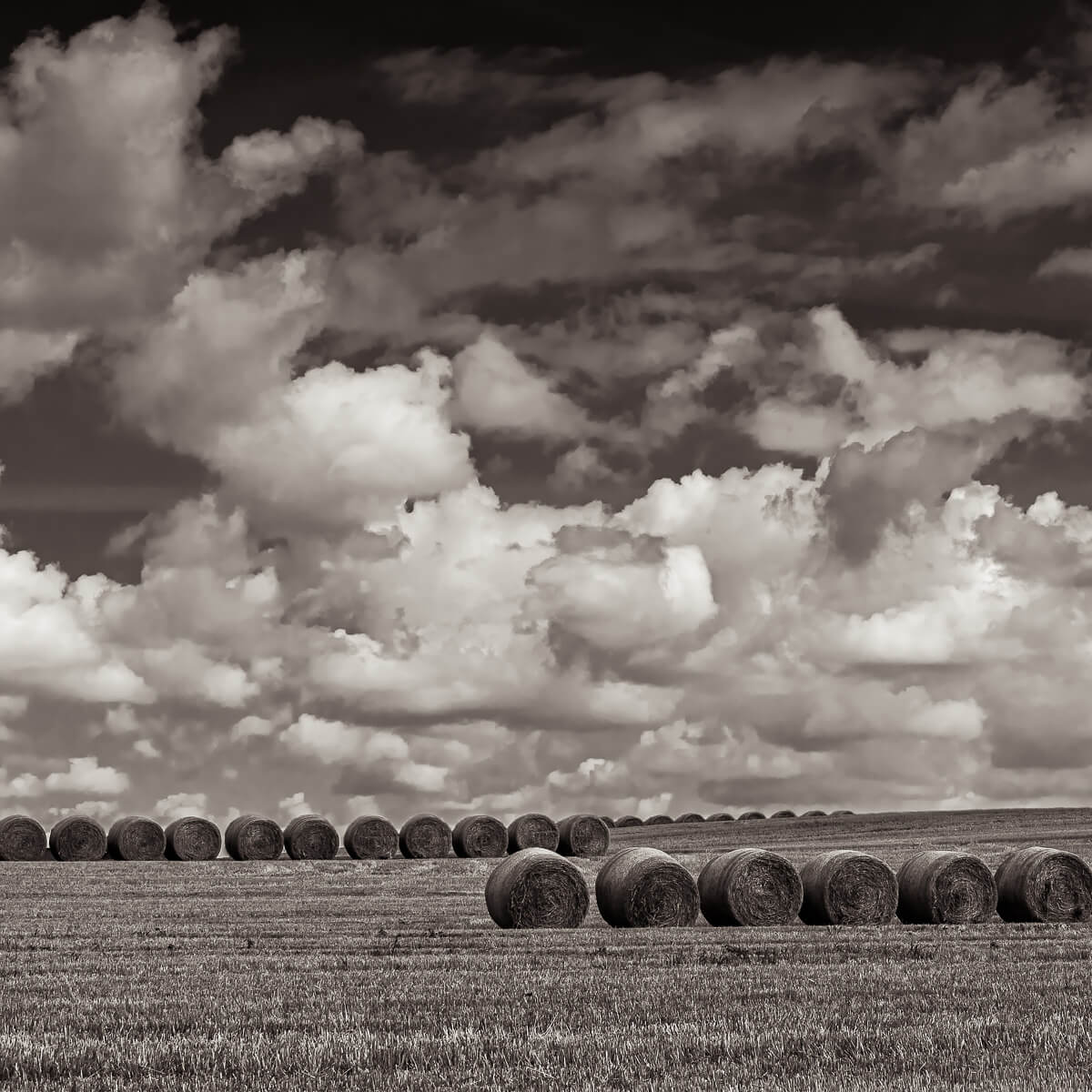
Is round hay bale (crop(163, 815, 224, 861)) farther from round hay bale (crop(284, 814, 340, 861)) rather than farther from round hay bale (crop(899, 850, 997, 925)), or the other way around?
round hay bale (crop(899, 850, 997, 925))

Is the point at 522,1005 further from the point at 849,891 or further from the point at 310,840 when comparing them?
the point at 310,840

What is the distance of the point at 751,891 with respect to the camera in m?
→ 25.9

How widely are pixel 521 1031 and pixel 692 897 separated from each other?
14.0 metres

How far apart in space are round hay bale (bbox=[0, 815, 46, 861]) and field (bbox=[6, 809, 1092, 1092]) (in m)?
21.9

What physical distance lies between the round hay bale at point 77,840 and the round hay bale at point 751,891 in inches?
1169

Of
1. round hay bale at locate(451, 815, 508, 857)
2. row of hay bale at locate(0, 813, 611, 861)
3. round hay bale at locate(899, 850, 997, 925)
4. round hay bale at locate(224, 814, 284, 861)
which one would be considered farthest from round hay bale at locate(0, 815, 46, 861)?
round hay bale at locate(899, 850, 997, 925)

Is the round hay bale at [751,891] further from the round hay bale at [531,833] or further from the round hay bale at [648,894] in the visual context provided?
the round hay bale at [531,833]

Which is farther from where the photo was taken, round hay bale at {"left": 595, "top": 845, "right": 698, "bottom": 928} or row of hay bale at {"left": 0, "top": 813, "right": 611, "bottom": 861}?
row of hay bale at {"left": 0, "top": 813, "right": 611, "bottom": 861}

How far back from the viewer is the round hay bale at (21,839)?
48.5m

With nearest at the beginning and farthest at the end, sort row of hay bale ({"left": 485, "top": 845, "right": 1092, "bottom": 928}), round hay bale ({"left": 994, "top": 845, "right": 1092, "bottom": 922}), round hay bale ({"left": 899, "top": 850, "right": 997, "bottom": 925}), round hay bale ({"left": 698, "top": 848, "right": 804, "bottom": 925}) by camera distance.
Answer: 1. row of hay bale ({"left": 485, "top": 845, "right": 1092, "bottom": 928})
2. round hay bale ({"left": 698, "top": 848, "right": 804, "bottom": 925})
3. round hay bale ({"left": 899, "top": 850, "right": 997, "bottom": 925})
4. round hay bale ({"left": 994, "top": 845, "right": 1092, "bottom": 922})

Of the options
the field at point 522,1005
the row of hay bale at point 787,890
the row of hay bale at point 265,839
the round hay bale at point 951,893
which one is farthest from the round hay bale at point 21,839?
the round hay bale at point 951,893

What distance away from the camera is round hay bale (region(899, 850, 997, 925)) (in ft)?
88.2

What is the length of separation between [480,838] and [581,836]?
3.98 m

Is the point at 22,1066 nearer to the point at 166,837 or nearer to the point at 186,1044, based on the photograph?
the point at 186,1044
